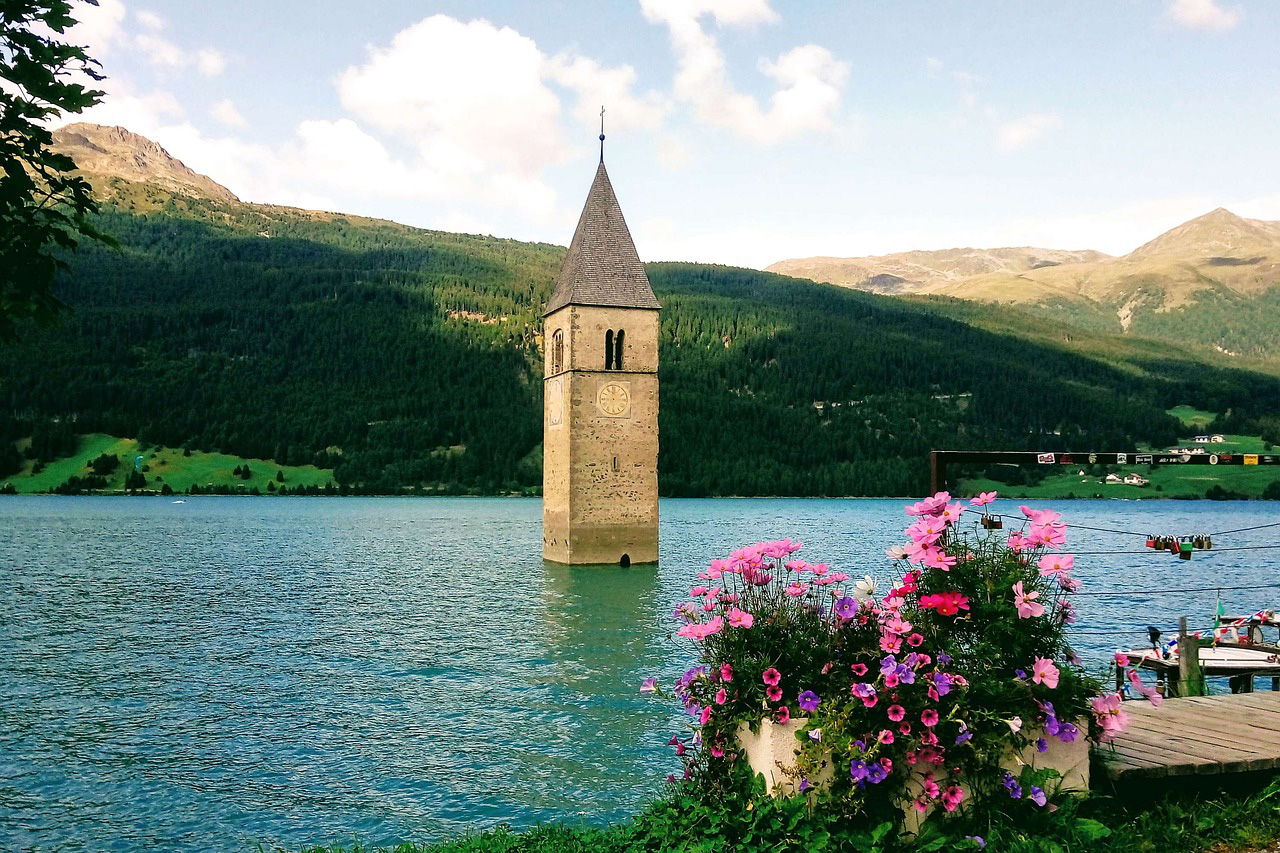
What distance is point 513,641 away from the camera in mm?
33312

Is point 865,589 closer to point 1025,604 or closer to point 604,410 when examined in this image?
point 1025,604

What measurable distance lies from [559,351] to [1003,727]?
164ft

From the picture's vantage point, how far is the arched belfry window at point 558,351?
55.7 m

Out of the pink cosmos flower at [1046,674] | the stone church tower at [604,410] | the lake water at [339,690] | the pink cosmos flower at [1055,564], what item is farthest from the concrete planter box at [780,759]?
the stone church tower at [604,410]

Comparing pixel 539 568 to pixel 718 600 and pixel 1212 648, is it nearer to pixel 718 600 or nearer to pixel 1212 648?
pixel 1212 648

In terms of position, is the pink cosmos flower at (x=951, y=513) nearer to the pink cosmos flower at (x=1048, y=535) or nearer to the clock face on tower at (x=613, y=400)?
the pink cosmos flower at (x=1048, y=535)

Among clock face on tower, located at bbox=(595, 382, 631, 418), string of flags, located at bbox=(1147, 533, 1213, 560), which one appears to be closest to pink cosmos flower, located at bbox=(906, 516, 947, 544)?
string of flags, located at bbox=(1147, 533, 1213, 560)

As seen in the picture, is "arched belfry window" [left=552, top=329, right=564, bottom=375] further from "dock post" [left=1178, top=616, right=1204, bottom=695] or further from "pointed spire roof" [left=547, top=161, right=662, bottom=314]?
"dock post" [left=1178, top=616, right=1204, bottom=695]

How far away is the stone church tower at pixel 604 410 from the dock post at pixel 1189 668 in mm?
38851

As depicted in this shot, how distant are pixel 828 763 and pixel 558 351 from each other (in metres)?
49.9

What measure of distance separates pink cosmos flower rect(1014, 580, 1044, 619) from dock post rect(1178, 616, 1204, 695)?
8027mm

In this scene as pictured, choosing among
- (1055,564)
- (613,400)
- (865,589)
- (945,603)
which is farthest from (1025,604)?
(613,400)

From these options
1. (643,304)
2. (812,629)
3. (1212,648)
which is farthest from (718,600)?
(643,304)

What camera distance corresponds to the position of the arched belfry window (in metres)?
55.7
